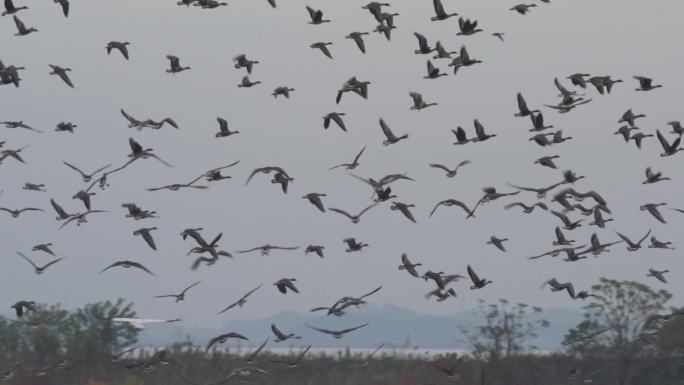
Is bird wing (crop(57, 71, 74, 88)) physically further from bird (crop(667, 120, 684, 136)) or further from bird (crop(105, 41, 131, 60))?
bird (crop(667, 120, 684, 136))

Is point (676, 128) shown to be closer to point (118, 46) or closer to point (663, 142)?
point (663, 142)

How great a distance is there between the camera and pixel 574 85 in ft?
114

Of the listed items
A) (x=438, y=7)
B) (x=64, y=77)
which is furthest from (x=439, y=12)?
(x=64, y=77)

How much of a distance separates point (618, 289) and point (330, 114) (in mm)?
16624

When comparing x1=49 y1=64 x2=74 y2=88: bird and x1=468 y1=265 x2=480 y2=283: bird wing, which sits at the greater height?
x1=49 y1=64 x2=74 y2=88: bird

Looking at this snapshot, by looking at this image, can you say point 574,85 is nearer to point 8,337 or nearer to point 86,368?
point 86,368

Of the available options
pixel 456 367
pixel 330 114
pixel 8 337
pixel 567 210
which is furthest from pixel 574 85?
pixel 8 337

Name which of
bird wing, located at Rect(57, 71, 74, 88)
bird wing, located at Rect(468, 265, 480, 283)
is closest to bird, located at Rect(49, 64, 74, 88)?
bird wing, located at Rect(57, 71, 74, 88)

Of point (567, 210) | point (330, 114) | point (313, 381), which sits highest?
point (330, 114)

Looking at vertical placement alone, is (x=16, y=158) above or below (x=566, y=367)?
above

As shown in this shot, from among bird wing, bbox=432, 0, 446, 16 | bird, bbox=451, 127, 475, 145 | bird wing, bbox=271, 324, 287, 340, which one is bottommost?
bird wing, bbox=271, 324, 287, 340

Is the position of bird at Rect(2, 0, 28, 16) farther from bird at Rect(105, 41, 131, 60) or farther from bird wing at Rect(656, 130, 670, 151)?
bird wing at Rect(656, 130, 670, 151)

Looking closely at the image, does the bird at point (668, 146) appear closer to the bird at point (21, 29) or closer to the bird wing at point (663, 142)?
the bird wing at point (663, 142)


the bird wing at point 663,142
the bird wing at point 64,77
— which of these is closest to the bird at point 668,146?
the bird wing at point 663,142
